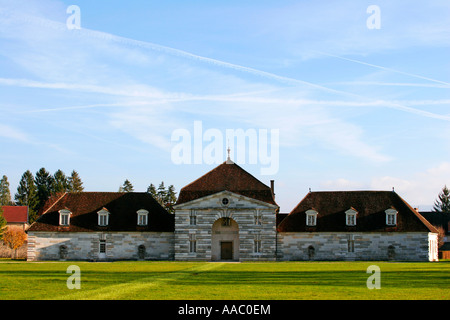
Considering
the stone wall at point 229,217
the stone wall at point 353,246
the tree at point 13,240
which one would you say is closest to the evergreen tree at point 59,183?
the tree at point 13,240

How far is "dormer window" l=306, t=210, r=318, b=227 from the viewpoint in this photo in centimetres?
5906

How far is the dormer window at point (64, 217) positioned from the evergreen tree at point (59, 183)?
2116 inches

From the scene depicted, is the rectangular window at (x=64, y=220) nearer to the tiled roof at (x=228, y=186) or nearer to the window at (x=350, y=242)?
the tiled roof at (x=228, y=186)

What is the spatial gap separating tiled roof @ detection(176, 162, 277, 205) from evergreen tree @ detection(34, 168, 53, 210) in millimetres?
63359

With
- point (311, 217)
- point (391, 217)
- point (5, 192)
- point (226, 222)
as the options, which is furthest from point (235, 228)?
point (5, 192)

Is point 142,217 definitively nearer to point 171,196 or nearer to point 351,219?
point 351,219

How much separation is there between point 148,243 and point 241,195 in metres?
10.7

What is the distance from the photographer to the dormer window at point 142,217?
60.5m

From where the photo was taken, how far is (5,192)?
135250 mm

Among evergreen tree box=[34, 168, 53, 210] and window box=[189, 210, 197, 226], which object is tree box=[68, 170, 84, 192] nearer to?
evergreen tree box=[34, 168, 53, 210]

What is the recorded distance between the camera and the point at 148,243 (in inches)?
2355

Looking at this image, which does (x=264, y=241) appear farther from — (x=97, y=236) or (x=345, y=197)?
(x=97, y=236)

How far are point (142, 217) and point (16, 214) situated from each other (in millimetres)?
49083
